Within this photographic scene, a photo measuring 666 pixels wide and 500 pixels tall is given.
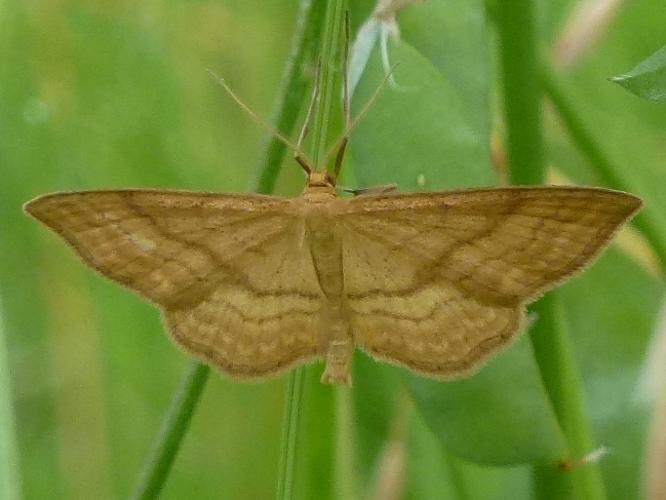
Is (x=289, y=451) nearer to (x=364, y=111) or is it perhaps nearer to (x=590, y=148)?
(x=364, y=111)

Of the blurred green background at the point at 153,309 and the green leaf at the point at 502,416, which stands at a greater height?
the blurred green background at the point at 153,309

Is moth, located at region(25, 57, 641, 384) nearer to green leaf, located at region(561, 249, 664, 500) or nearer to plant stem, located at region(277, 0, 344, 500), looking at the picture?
plant stem, located at region(277, 0, 344, 500)

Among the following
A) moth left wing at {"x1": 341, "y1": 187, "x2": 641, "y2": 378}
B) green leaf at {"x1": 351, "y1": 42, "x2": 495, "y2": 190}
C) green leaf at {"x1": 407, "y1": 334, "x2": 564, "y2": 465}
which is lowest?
green leaf at {"x1": 407, "y1": 334, "x2": 564, "y2": 465}

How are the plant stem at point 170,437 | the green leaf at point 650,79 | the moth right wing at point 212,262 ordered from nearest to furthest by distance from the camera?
the green leaf at point 650,79
the plant stem at point 170,437
the moth right wing at point 212,262

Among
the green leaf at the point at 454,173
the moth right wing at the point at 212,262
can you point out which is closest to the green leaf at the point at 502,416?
the green leaf at the point at 454,173

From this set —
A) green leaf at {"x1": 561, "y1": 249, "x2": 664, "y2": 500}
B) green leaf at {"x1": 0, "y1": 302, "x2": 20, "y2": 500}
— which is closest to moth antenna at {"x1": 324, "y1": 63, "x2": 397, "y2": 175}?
green leaf at {"x1": 0, "y1": 302, "x2": 20, "y2": 500}

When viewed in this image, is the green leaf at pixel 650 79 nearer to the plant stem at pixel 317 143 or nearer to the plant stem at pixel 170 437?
the plant stem at pixel 317 143

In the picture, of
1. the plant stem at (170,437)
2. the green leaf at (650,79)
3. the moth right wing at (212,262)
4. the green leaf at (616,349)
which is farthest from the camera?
the green leaf at (616,349)
